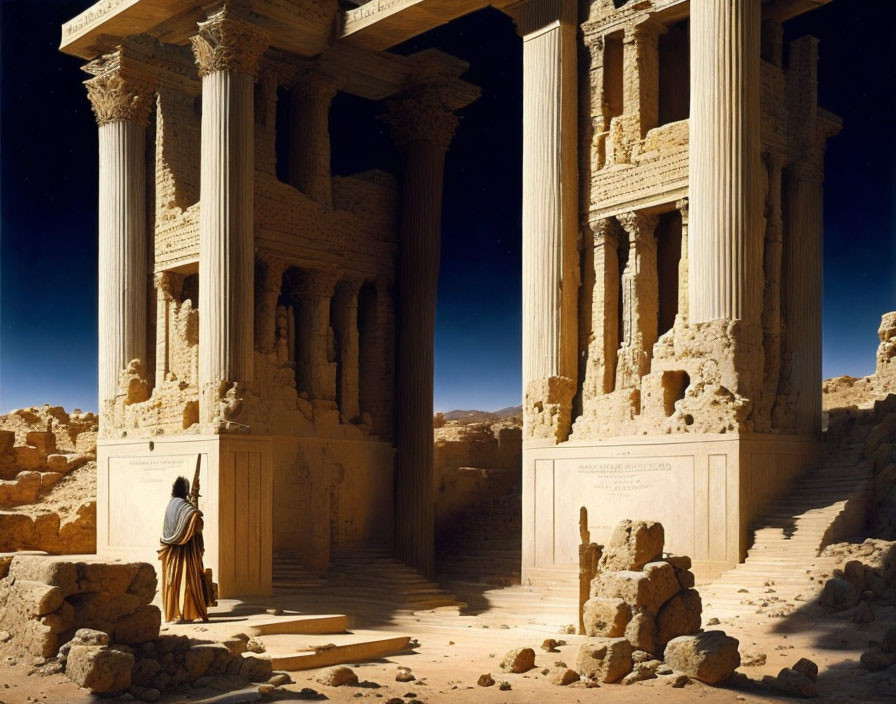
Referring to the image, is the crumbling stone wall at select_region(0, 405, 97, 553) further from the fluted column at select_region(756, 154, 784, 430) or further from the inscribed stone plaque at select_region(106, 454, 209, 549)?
the fluted column at select_region(756, 154, 784, 430)

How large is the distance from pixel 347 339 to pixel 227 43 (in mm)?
7485

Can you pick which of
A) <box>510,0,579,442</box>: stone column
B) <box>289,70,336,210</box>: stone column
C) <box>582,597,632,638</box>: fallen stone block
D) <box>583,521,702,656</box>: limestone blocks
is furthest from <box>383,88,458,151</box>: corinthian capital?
<box>582,597,632,638</box>: fallen stone block

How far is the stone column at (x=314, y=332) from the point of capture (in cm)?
2834

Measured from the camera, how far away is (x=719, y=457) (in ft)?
65.6

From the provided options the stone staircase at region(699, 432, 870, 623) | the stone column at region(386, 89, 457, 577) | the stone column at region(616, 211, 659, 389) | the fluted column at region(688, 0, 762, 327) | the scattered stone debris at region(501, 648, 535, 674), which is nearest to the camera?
the scattered stone debris at region(501, 648, 535, 674)

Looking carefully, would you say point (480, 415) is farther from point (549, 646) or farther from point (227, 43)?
point (549, 646)

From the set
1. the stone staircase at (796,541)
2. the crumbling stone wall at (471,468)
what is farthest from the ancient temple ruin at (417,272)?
the crumbling stone wall at (471,468)

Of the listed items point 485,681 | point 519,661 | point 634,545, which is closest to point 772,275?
point 634,545

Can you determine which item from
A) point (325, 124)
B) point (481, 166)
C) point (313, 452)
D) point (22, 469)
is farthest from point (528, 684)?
point (481, 166)

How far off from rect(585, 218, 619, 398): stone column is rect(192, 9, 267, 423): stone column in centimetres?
719

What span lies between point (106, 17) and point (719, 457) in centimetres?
1693

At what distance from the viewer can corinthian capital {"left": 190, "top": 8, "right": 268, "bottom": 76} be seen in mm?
25703

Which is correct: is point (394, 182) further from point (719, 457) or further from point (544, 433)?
point (719, 457)

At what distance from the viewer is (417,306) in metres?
29.8
